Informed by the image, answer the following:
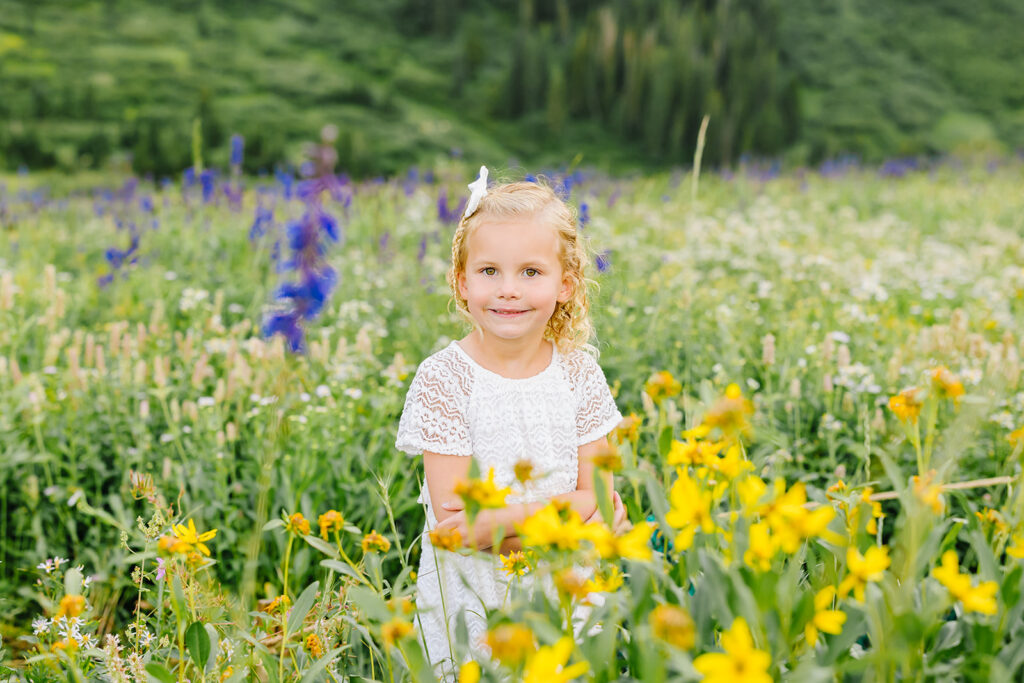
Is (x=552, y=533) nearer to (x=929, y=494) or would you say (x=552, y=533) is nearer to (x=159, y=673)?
(x=929, y=494)

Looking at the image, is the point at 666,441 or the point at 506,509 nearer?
the point at 666,441

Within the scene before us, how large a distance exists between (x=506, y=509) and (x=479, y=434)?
0.29 meters

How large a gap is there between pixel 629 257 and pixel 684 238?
1090 millimetres

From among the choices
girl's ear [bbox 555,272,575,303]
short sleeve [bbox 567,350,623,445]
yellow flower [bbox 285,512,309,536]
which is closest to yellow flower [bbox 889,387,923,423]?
short sleeve [bbox 567,350,623,445]

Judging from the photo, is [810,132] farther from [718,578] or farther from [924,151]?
[718,578]

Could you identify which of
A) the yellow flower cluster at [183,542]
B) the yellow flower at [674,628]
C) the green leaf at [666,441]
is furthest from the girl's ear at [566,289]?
the yellow flower at [674,628]

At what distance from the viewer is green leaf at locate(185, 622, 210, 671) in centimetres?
142

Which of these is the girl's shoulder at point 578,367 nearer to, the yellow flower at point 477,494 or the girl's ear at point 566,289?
the girl's ear at point 566,289

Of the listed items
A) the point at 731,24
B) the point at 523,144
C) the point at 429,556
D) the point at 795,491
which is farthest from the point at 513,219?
the point at 731,24

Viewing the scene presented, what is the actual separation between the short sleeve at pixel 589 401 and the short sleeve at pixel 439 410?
10.5 inches

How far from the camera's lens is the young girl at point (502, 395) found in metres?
1.90

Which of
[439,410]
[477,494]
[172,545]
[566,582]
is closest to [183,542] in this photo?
[172,545]

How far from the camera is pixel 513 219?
6.26ft

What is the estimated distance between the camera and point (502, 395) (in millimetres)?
1985
